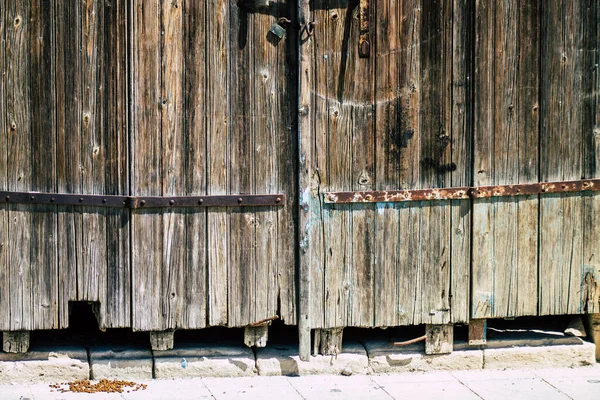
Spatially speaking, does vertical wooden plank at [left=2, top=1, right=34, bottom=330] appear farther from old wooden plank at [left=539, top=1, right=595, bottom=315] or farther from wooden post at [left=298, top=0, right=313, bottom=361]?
old wooden plank at [left=539, top=1, right=595, bottom=315]

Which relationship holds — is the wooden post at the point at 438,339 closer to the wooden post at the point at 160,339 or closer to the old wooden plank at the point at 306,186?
the old wooden plank at the point at 306,186

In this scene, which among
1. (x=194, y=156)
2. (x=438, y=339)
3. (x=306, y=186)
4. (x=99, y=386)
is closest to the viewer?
(x=99, y=386)

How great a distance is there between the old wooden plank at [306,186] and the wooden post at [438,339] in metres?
0.83

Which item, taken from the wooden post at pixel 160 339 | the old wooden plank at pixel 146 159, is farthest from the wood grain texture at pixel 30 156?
the wooden post at pixel 160 339

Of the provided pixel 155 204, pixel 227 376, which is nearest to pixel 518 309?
pixel 227 376

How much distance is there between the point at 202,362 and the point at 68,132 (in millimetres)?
1814

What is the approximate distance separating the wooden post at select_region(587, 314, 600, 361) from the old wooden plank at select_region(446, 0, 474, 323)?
3.40 ft

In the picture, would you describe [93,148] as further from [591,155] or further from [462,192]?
[591,155]

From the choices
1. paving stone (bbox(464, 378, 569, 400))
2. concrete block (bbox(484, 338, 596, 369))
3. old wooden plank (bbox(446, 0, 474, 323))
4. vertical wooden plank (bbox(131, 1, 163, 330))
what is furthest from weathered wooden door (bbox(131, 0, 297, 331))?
concrete block (bbox(484, 338, 596, 369))

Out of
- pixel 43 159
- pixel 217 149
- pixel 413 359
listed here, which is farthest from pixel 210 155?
pixel 413 359

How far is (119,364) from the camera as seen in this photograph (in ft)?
20.5

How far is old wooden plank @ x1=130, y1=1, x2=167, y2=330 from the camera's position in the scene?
6.05 meters

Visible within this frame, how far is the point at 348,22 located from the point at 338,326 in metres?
2.11

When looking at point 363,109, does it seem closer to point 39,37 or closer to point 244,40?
point 244,40
